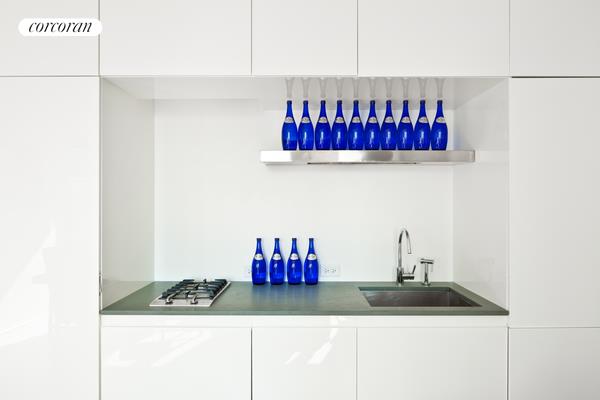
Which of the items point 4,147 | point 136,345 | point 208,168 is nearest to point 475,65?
point 208,168

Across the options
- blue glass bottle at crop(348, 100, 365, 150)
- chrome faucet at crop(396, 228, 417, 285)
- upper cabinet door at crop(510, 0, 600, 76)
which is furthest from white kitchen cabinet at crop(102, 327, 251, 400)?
upper cabinet door at crop(510, 0, 600, 76)

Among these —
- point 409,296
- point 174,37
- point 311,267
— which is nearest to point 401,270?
point 409,296

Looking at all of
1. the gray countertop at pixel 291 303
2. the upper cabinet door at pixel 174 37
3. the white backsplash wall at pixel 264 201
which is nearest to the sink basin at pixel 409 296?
the gray countertop at pixel 291 303

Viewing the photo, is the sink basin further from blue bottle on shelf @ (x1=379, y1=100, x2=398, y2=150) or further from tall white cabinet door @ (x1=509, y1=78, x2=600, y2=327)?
blue bottle on shelf @ (x1=379, y1=100, x2=398, y2=150)

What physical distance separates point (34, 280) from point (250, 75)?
1.30m

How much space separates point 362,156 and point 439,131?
494 mm

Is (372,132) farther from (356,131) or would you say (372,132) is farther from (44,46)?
(44,46)

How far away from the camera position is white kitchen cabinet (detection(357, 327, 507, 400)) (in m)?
1.73

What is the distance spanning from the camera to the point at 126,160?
2.05 meters

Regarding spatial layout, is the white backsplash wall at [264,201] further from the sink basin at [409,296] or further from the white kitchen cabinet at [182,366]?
the white kitchen cabinet at [182,366]

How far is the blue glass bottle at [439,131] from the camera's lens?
2184 millimetres

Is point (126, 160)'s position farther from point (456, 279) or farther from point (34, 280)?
point (456, 279)

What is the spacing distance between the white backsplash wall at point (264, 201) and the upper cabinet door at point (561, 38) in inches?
30.1

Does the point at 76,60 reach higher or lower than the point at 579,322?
higher
